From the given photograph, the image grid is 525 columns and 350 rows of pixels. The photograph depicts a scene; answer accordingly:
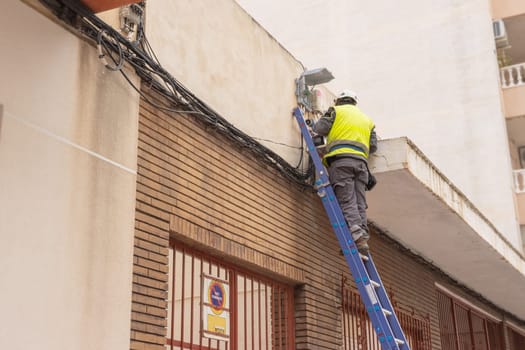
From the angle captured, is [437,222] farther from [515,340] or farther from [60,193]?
[515,340]

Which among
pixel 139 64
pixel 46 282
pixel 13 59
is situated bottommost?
pixel 46 282

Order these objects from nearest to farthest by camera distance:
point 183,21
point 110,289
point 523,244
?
point 110,289 → point 183,21 → point 523,244

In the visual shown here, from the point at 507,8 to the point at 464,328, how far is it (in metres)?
7.09

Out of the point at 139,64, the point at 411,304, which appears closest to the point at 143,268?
the point at 139,64

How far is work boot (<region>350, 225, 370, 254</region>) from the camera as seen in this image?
7.64 m

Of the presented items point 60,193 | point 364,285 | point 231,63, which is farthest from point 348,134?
point 60,193

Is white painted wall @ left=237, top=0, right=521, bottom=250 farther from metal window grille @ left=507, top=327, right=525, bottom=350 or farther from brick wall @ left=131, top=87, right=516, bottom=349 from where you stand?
brick wall @ left=131, top=87, right=516, bottom=349

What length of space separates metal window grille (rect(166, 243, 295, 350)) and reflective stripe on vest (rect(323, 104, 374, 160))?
1.49 metres

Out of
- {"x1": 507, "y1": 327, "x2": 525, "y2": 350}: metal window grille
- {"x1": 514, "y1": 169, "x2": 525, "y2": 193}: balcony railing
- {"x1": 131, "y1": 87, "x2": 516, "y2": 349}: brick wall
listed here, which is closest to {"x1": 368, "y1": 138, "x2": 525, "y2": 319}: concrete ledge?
{"x1": 131, "y1": 87, "x2": 516, "y2": 349}: brick wall

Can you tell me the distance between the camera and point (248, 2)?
719 inches

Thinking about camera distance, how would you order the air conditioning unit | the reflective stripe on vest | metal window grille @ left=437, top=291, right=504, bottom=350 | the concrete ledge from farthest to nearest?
the air conditioning unit
metal window grille @ left=437, top=291, right=504, bottom=350
the concrete ledge
the reflective stripe on vest

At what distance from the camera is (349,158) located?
802 cm

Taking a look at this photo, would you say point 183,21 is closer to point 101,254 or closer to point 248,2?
point 101,254

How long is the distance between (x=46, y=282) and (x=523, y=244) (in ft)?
42.9
